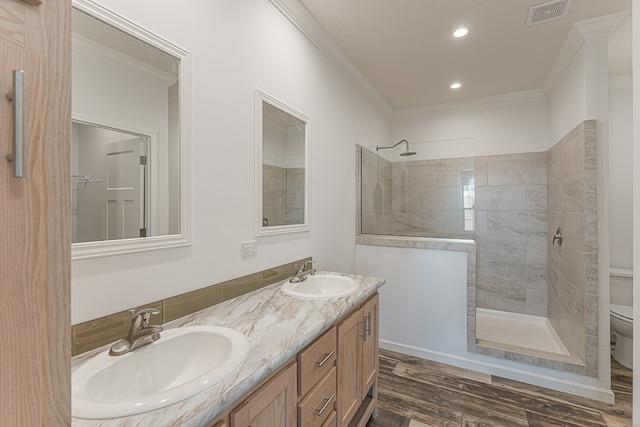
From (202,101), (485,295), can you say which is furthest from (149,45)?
(485,295)

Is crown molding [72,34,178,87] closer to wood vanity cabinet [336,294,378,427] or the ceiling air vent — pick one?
wood vanity cabinet [336,294,378,427]

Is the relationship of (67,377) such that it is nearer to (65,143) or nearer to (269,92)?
(65,143)

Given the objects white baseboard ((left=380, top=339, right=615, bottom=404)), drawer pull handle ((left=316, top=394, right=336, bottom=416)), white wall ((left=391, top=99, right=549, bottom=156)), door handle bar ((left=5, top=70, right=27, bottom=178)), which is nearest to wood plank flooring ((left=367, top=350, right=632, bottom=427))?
white baseboard ((left=380, top=339, right=615, bottom=404))

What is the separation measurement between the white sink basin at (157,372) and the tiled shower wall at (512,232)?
336cm

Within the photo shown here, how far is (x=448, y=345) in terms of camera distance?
2.55 m

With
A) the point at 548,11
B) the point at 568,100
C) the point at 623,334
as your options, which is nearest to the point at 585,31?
the point at 548,11

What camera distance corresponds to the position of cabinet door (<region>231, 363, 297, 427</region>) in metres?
0.83

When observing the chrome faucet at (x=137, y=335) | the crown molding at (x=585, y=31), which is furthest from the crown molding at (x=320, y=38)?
the chrome faucet at (x=137, y=335)

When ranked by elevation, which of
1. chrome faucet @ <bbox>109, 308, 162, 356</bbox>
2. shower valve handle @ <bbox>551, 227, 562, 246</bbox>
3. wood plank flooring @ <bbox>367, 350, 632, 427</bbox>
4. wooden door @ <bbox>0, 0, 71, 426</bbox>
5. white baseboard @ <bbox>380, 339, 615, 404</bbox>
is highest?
wooden door @ <bbox>0, 0, 71, 426</bbox>

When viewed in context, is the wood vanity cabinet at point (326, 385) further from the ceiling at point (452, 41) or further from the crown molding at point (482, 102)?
the crown molding at point (482, 102)

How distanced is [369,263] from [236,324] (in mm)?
1881

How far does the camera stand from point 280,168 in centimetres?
190

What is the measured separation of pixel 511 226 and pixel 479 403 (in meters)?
2.08

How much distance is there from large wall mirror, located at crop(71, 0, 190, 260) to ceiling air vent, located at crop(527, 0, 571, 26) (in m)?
2.27
